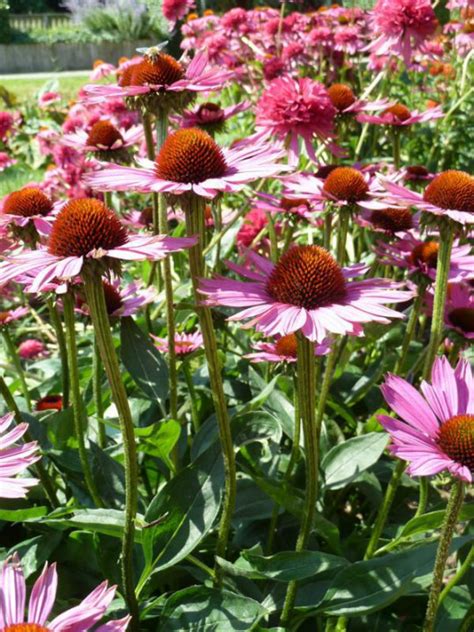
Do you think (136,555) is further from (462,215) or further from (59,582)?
(462,215)

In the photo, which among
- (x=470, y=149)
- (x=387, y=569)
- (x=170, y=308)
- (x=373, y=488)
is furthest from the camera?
Answer: (x=470, y=149)

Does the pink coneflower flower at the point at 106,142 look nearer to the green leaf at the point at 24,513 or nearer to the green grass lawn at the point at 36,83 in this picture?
the green leaf at the point at 24,513

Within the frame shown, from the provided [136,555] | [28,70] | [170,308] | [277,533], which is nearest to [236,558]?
[277,533]

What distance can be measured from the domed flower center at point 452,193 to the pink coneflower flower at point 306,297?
0.88 feet

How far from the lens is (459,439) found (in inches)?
33.9

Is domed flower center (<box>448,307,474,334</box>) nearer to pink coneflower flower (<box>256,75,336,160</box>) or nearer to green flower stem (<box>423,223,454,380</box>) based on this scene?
green flower stem (<box>423,223,454,380</box>)

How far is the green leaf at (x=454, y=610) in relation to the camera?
3.86ft

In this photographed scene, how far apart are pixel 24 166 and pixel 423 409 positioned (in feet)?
14.2

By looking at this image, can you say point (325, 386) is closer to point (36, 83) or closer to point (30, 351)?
point (30, 351)

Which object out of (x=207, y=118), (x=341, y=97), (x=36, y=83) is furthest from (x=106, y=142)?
(x=36, y=83)

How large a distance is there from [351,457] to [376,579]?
30 cm

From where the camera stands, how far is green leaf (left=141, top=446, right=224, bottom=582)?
1.08 m

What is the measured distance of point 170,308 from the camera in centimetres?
120

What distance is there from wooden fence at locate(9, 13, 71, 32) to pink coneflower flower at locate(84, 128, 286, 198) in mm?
8368
